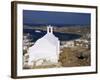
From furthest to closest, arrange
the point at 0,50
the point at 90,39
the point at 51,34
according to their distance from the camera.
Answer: the point at 90,39, the point at 51,34, the point at 0,50

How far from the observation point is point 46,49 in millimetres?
2094

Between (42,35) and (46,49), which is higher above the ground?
(42,35)

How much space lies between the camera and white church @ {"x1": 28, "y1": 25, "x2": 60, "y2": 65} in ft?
6.72

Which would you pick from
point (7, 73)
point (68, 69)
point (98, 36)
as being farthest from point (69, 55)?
point (7, 73)

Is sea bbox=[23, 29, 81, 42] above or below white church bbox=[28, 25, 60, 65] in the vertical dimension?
above

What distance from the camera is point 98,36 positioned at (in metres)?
2.32

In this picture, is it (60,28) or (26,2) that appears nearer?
(26,2)

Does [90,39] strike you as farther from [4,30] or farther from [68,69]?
[4,30]

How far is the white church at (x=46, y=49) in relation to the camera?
2047 millimetres

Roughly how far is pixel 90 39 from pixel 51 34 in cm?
39

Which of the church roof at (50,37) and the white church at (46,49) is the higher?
the church roof at (50,37)

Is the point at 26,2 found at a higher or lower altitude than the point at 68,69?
higher

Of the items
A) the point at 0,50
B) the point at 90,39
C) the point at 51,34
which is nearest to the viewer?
the point at 0,50

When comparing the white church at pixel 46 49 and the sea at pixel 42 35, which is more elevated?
the sea at pixel 42 35
